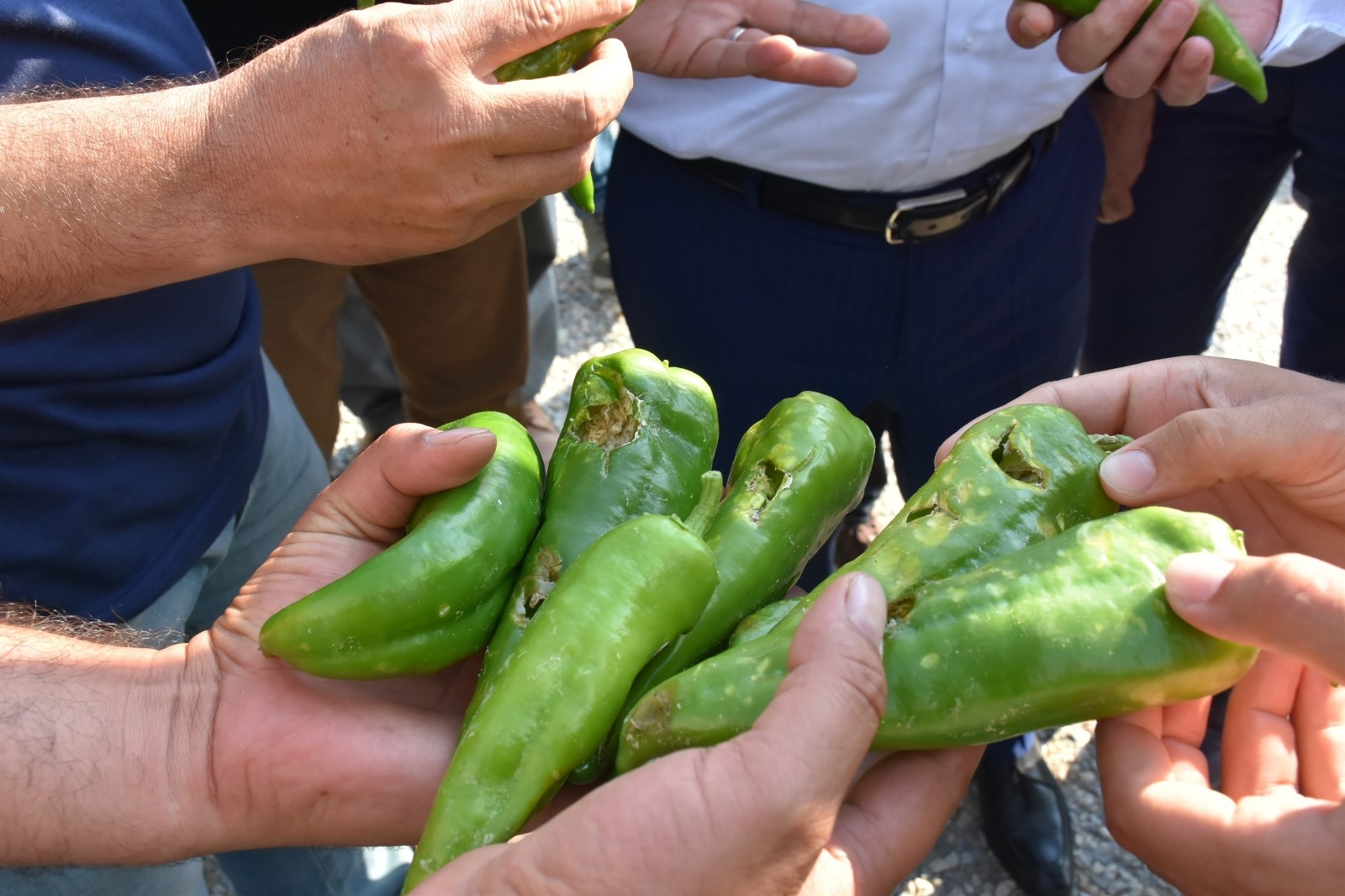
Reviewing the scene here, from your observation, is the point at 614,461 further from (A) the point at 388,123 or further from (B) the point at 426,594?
(A) the point at 388,123

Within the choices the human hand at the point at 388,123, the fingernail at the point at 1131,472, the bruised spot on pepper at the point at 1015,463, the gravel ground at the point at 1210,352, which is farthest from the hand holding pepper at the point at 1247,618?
the gravel ground at the point at 1210,352

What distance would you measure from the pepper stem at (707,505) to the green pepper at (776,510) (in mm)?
35

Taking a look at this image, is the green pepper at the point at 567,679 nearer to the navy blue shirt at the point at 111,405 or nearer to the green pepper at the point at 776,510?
the green pepper at the point at 776,510

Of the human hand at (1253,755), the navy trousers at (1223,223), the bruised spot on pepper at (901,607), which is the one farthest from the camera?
the navy trousers at (1223,223)

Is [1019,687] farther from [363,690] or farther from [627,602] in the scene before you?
[363,690]

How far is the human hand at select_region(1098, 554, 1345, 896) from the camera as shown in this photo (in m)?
1.42

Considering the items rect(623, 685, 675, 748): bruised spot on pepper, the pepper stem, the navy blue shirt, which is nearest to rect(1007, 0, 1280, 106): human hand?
the pepper stem

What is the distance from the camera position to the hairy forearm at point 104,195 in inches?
73.6

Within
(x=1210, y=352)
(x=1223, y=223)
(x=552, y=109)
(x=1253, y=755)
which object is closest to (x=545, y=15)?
(x=552, y=109)

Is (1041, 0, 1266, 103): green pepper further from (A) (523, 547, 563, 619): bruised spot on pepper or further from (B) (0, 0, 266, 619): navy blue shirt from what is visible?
(B) (0, 0, 266, 619): navy blue shirt

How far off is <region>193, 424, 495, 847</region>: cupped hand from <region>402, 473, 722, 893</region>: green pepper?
214 millimetres

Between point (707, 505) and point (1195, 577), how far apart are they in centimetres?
84

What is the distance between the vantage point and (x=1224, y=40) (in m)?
2.74

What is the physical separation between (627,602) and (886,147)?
165 centimetres
